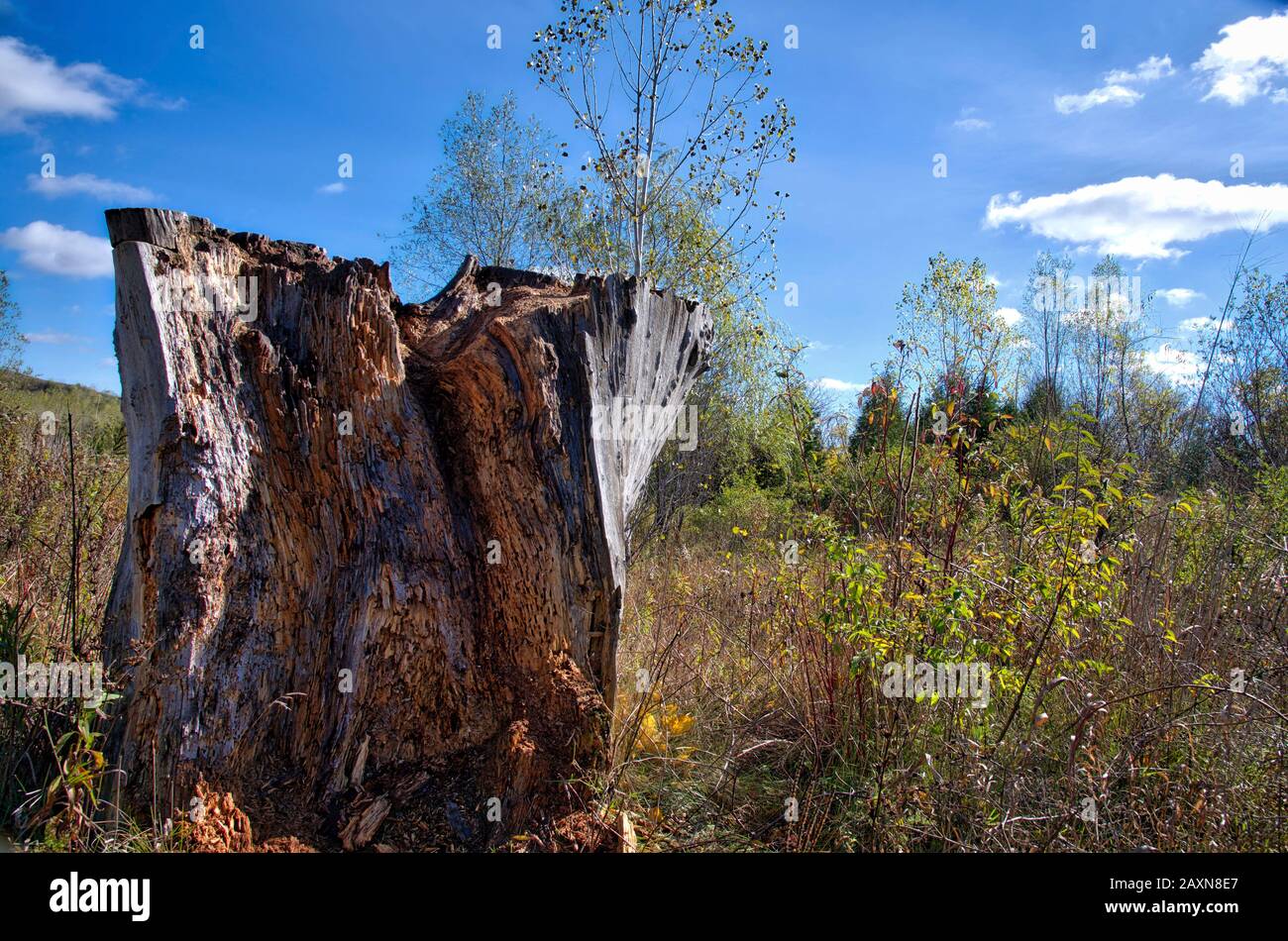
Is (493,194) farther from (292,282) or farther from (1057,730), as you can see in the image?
(1057,730)

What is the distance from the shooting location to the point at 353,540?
315cm

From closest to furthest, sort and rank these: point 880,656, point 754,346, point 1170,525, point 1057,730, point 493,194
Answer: point 880,656 < point 1057,730 < point 1170,525 < point 754,346 < point 493,194

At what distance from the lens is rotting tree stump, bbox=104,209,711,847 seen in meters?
2.80

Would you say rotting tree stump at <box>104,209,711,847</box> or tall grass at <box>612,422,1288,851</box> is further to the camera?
tall grass at <box>612,422,1288,851</box>

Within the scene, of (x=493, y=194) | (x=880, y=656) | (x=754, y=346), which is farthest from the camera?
(x=493, y=194)

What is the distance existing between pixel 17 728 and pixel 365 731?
1.31 m

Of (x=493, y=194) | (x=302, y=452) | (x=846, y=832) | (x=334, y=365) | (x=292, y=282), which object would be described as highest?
(x=493, y=194)

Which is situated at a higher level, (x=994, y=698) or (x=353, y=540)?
(x=353, y=540)

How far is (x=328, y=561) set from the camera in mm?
3137

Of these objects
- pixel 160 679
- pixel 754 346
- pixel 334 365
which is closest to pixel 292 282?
pixel 334 365

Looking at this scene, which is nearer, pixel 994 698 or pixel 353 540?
pixel 353 540

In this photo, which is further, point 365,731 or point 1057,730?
point 1057,730

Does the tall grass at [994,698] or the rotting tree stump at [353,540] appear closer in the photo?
the rotting tree stump at [353,540]

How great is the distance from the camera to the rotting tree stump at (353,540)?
2.80 metres
